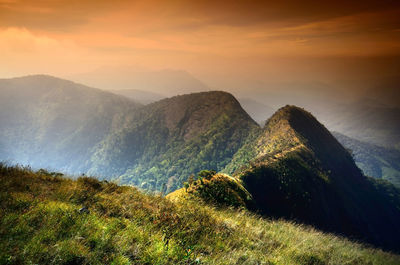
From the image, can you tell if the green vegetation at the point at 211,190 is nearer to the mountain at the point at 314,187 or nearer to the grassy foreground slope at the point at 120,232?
the grassy foreground slope at the point at 120,232

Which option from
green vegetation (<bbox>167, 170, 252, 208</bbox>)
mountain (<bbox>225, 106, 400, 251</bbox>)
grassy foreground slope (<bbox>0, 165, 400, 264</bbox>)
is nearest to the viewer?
grassy foreground slope (<bbox>0, 165, 400, 264</bbox>)

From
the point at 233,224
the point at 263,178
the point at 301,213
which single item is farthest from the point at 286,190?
the point at 233,224

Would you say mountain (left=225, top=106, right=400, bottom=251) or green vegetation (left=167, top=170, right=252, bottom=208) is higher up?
green vegetation (left=167, top=170, right=252, bottom=208)

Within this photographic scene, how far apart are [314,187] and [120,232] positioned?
215ft

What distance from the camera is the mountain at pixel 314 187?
44531mm

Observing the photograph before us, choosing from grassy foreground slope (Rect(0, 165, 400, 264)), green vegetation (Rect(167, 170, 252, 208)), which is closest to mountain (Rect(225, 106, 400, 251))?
green vegetation (Rect(167, 170, 252, 208))

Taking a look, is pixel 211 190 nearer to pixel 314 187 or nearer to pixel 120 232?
pixel 120 232

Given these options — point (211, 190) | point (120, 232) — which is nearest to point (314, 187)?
point (211, 190)

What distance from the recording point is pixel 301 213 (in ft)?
154

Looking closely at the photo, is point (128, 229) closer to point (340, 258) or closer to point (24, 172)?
point (24, 172)

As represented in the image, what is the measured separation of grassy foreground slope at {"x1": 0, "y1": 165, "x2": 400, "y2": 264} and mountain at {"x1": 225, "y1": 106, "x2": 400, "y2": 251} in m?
7.27

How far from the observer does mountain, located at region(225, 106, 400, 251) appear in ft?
146

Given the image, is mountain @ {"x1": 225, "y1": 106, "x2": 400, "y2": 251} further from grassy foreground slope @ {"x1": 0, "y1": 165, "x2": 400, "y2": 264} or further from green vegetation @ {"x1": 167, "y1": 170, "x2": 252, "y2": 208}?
grassy foreground slope @ {"x1": 0, "y1": 165, "x2": 400, "y2": 264}

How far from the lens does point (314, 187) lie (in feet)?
198
